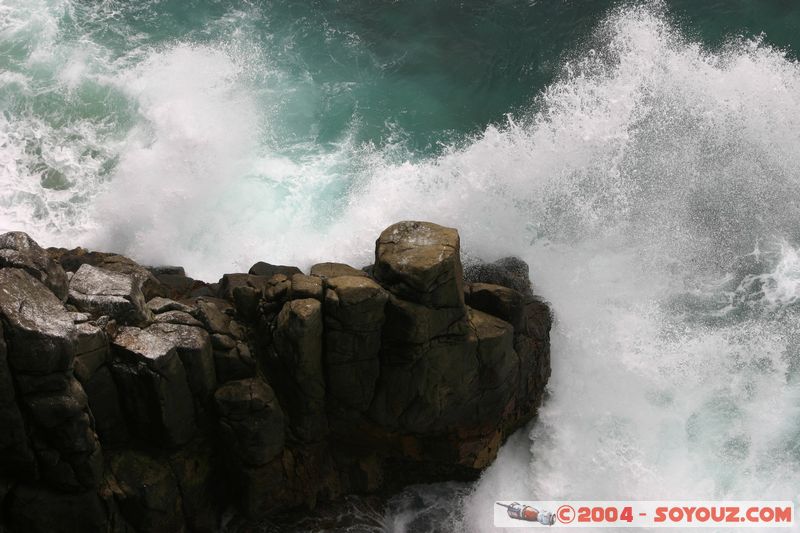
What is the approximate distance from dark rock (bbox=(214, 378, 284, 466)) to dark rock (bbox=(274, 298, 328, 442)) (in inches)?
27.3

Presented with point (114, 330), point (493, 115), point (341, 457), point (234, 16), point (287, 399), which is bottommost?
point (341, 457)

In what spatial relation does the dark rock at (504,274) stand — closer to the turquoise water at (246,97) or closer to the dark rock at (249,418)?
the turquoise water at (246,97)

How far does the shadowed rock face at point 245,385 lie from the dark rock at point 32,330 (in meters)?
0.04

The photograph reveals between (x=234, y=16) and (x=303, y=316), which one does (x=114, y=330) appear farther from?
(x=234, y=16)

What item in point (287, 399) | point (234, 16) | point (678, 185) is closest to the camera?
point (287, 399)

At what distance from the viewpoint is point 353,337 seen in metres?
18.8

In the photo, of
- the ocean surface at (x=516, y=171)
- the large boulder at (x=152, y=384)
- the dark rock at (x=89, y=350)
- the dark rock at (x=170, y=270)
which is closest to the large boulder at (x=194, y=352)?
the large boulder at (x=152, y=384)

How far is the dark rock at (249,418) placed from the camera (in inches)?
720

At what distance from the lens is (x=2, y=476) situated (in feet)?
50.9

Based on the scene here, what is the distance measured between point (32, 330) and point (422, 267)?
29.0 feet

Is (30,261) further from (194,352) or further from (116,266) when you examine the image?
(116,266)

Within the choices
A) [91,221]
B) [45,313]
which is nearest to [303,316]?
[45,313]

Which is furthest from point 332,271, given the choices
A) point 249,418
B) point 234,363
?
point 249,418

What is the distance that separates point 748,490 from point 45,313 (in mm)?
19610
